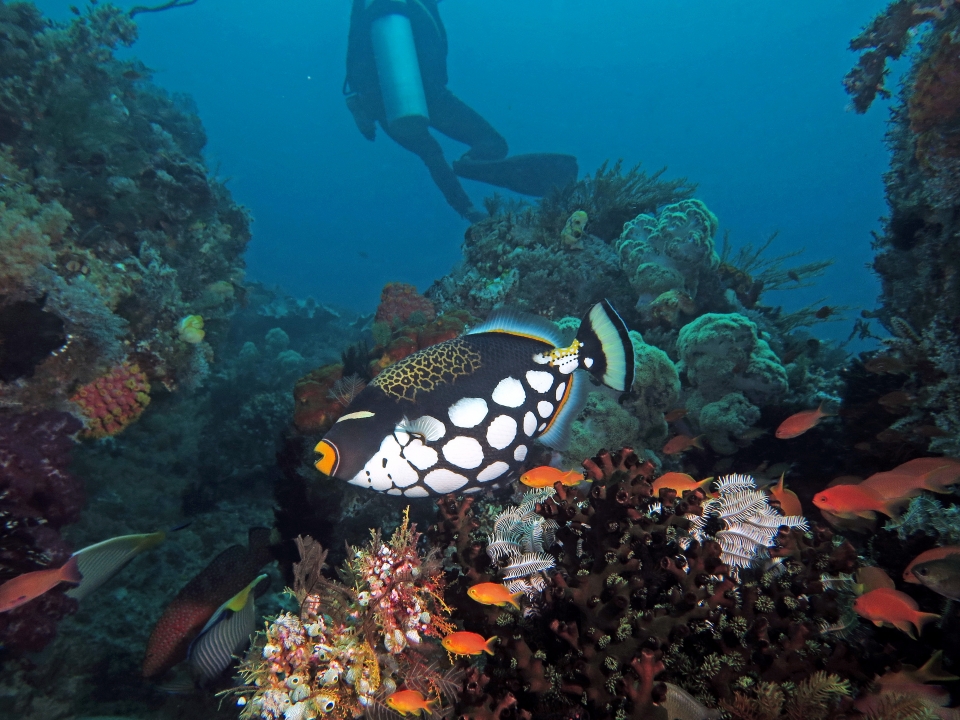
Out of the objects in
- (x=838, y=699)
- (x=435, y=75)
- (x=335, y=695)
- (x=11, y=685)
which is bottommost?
(x=11, y=685)

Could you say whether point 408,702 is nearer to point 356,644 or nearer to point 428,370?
point 356,644

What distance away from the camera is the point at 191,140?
43.6 ft

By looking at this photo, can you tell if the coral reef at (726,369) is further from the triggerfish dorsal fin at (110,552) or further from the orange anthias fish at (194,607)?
the triggerfish dorsal fin at (110,552)

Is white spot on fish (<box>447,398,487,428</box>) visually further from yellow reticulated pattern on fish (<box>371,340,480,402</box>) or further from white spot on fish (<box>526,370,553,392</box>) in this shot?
white spot on fish (<box>526,370,553,392</box>)

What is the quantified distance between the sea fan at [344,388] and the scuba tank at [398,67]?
1901 cm

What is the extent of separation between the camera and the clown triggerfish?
8.65 ft

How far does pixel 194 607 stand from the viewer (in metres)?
3.49

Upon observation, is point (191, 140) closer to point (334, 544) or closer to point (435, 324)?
point (435, 324)

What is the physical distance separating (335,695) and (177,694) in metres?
2.54

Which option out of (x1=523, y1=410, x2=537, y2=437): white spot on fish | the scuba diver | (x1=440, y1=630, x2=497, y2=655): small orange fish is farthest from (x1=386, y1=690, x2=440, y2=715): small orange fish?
the scuba diver

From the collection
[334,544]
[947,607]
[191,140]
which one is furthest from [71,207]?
[947,607]

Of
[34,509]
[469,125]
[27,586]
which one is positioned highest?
[469,125]

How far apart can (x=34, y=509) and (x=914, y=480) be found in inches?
272

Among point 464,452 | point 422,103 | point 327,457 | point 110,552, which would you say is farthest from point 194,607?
point 422,103
